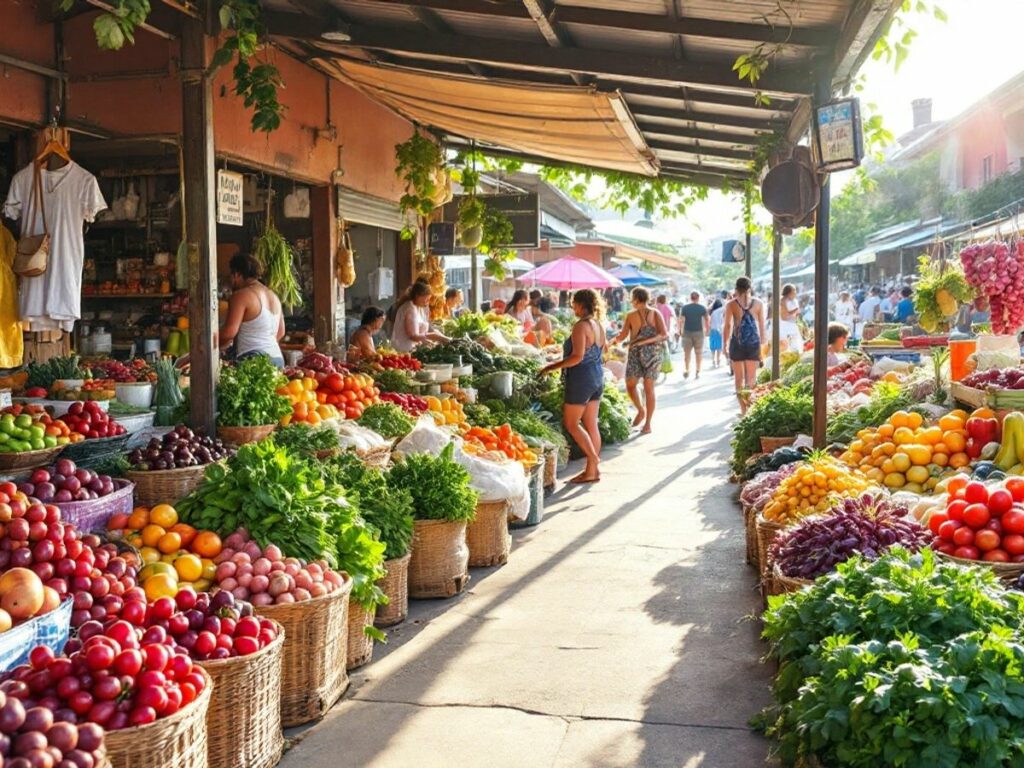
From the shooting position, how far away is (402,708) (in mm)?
4613

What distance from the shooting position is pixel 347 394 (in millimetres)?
8008

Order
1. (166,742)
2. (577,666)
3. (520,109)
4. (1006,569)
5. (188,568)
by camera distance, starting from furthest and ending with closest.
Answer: (520,109) → (577,666) → (188,568) → (1006,569) → (166,742)

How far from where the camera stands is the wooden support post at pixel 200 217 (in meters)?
6.29

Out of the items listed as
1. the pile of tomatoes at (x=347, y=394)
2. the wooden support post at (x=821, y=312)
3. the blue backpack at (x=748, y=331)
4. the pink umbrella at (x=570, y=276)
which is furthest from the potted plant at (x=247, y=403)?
the pink umbrella at (x=570, y=276)

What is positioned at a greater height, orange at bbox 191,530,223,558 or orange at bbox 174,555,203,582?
orange at bbox 191,530,223,558

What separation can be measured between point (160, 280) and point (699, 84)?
5.97 m

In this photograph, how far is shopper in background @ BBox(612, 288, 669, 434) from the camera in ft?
43.5

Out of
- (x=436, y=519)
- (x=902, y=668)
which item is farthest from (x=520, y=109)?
(x=902, y=668)

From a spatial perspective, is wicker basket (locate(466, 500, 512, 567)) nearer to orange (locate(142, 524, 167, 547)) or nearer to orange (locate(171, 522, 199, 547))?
orange (locate(171, 522, 199, 547))

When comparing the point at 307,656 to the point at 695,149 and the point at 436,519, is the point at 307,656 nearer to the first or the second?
the point at 436,519

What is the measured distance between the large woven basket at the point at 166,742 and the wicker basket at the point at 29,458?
2.23 meters

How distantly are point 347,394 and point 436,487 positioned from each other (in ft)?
6.43

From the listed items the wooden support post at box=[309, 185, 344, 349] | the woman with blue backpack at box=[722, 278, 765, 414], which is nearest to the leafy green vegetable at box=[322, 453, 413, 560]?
the wooden support post at box=[309, 185, 344, 349]

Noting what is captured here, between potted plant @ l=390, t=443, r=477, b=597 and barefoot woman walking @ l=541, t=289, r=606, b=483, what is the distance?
150 inches
